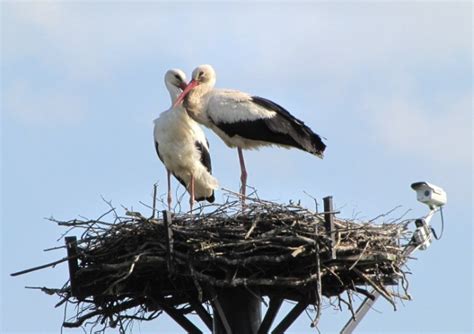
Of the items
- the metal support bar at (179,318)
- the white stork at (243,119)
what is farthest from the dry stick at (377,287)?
the white stork at (243,119)

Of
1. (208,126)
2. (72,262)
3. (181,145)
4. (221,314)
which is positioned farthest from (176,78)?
(221,314)

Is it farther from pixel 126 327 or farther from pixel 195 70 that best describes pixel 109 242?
pixel 195 70

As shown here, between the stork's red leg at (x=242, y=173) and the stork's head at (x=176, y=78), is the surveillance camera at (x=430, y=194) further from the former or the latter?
the stork's head at (x=176, y=78)

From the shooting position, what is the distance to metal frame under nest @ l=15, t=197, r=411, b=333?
27.9 ft

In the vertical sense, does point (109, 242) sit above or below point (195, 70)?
below

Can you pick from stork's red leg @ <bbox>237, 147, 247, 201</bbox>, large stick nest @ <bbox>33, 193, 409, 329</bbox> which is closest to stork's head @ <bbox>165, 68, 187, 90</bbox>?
stork's red leg @ <bbox>237, 147, 247, 201</bbox>

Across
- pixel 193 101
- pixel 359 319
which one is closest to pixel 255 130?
pixel 193 101

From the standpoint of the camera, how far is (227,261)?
27.8 ft

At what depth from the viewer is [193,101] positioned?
11.6m

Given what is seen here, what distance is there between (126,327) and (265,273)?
3.92ft

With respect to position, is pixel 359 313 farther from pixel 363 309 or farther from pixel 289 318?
pixel 289 318

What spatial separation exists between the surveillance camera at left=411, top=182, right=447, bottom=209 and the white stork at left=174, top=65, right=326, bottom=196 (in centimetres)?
190

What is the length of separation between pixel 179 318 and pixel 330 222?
141 centimetres

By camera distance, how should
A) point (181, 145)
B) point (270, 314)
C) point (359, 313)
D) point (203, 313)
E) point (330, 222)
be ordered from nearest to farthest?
point (330, 222)
point (359, 313)
point (270, 314)
point (203, 313)
point (181, 145)
